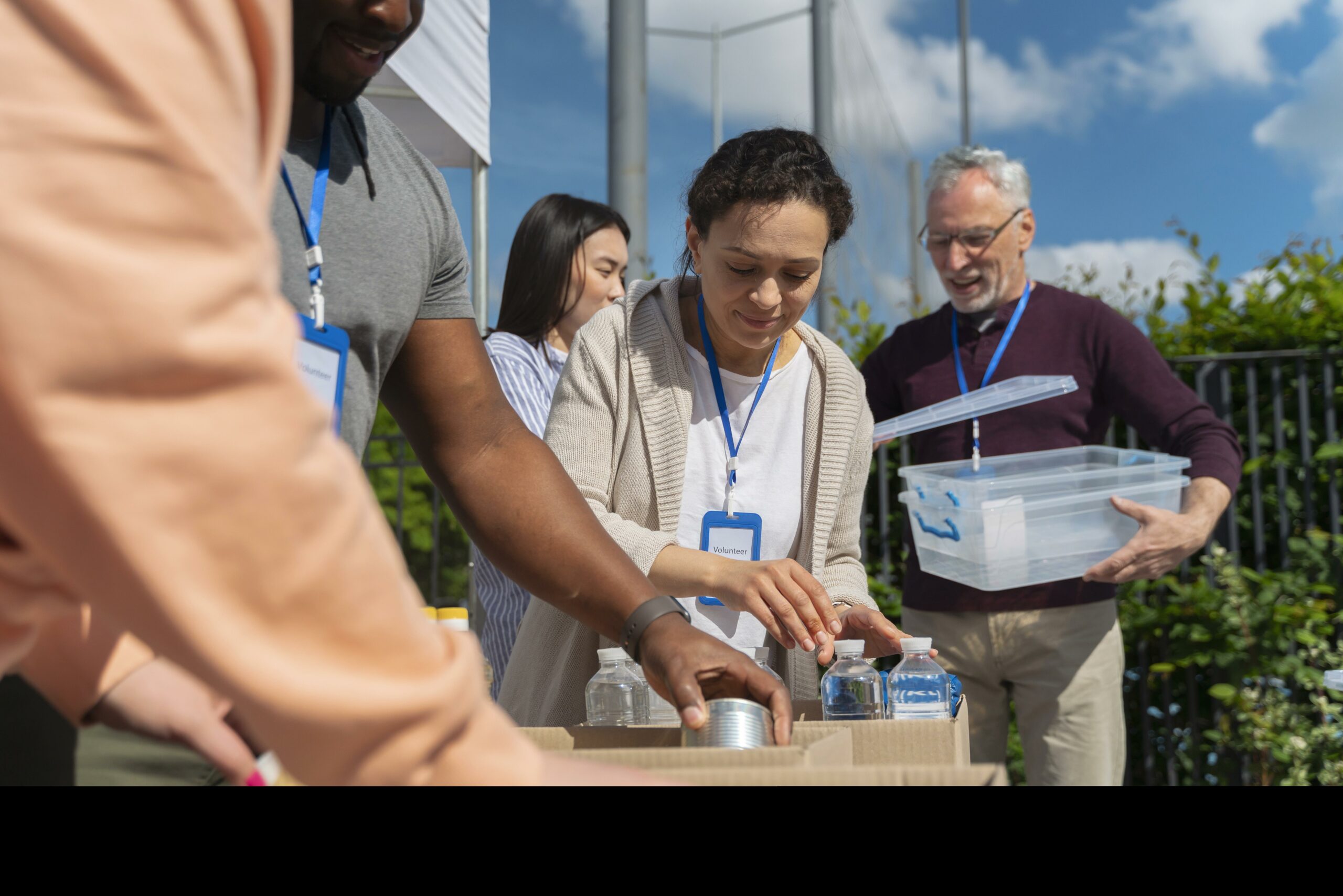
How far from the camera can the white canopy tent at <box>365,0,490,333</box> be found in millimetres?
4180

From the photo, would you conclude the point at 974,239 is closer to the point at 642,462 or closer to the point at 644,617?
the point at 642,462

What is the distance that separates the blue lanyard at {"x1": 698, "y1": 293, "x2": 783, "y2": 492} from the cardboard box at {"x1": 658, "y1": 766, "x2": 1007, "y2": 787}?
1468 millimetres

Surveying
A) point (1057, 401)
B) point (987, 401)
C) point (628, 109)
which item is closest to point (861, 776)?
point (987, 401)

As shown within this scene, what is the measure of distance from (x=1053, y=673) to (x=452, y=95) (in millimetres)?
3207

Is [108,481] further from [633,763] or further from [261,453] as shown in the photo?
[633,763]

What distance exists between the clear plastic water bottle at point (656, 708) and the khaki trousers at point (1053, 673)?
5.89 ft

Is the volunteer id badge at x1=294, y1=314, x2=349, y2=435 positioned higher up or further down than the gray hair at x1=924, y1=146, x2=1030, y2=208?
further down

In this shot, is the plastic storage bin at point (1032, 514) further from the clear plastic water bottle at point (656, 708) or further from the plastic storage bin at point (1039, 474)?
the clear plastic water bottle at point (656, 708)

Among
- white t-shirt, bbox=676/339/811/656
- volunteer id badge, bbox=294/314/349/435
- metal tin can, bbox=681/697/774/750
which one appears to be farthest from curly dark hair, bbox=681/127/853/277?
metal tin can, bbox=681/697/774/750

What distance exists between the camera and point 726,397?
7.95ft

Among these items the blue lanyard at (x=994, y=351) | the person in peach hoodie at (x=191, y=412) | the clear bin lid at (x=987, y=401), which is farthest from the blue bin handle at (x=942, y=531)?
the person in peach hoodie at (x=191, y=412)

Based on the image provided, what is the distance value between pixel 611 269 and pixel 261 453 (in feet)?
10.5

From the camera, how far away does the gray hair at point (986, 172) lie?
11.7ft

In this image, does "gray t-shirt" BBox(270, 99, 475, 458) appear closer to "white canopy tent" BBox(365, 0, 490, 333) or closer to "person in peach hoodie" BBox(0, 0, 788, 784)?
"person in peach hoodie" BBox(0, 0, 788, 784)
